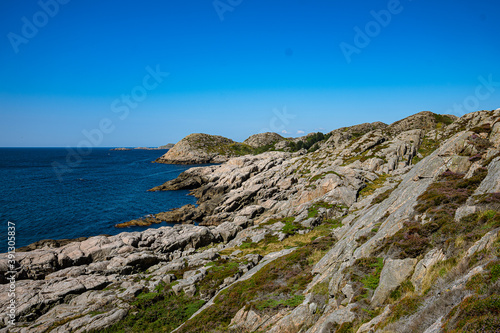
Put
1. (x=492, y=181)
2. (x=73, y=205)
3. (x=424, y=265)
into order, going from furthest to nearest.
→ 1. (x=73, y=205)
2. (x=492, y=181)
3. (x=424, y=265)

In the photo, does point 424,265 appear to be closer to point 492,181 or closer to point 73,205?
point 492,181

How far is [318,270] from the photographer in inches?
784

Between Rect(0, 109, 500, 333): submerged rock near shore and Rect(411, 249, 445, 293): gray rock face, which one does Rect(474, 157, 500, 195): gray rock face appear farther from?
Rect(411, 249, 445, 293): gray rock face

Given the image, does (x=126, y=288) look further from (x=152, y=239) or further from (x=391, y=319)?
(x=391, y=319)

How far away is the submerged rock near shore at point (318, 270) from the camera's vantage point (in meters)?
10.1

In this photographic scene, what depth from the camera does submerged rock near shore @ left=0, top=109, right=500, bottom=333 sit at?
33.0 ft

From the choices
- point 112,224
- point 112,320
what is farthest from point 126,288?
point 112,224

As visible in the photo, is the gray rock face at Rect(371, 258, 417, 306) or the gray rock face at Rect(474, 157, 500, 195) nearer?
the gray rock face at Rect(371, 258, 417, 306)

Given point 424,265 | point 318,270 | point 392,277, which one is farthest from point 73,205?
point 424,265

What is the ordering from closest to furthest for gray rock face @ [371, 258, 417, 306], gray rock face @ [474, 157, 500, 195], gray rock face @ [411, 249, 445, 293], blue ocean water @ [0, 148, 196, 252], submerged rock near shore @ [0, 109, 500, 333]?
submerged rock near shore @ [0, 109, 500, 333]
gray rock face @ [411, 249, 445, 293]
gray rock face @ [371, 258, 417, 306]
gray rock face @ [474, 157, 500, 195]
blue ocean water @ [0, 148, 196, 252]

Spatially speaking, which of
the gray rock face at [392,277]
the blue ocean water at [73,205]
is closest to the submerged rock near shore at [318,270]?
the gray rock face at [392,277]

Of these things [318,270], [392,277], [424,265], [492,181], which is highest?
[492,181]

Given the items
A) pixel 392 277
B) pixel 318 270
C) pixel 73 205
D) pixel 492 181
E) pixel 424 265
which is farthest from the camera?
pixel 73 205

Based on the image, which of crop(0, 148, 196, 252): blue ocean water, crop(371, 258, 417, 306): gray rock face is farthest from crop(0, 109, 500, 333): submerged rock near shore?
crop(0, 148, 196, 252): blue ocean water
